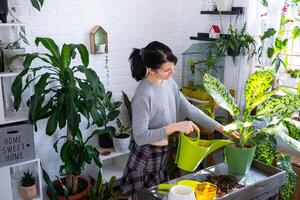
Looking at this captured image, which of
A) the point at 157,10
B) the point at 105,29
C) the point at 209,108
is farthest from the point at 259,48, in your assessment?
the point at 105,29

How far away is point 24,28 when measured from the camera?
251cm

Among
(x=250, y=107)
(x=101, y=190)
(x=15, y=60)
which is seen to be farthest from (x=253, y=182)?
(x=15, y=60)

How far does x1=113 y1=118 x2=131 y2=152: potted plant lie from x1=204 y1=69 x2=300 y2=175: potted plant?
5.09 ft

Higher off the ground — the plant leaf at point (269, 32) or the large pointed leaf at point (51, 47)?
the plant leaf at point (269, 32)

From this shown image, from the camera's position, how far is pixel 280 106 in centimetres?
151

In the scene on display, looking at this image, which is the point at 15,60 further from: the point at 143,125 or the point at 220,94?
the point at 220,94

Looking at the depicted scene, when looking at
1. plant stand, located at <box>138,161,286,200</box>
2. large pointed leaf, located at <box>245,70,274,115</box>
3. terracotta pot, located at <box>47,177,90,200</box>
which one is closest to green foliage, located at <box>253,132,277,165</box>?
plant stand, located at <box>138,161,286,200</box>

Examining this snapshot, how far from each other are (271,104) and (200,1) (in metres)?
2.02

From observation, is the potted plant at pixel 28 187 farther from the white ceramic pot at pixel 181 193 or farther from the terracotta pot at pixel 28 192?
the white ceramic pot at pixel 181 193

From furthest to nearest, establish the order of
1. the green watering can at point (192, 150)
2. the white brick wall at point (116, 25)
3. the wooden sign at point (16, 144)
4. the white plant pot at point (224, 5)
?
1. the white plant pot at point (224, 5)
2. the white brick wall at point (116, 25)
3. the wooden sign at point (16, 144)
4. the green watering can at point (192, 150)

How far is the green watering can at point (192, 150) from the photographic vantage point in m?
1.46

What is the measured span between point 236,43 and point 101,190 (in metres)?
1.67

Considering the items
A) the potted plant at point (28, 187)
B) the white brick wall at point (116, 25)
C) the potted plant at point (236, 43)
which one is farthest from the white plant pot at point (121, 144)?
the potted plant at point (236, 43)

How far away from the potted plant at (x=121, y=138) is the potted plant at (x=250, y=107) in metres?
1.55
